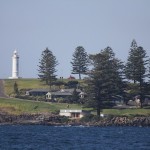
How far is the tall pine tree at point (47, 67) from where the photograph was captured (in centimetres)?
13538

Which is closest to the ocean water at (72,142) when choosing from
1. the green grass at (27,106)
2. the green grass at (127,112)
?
the green grass at (127,112)

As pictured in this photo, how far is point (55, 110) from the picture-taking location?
369ft

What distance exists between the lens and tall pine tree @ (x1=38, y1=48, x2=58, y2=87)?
135375 mm

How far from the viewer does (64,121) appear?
4208 inches

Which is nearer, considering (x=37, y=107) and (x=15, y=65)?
(x=37, y=107)

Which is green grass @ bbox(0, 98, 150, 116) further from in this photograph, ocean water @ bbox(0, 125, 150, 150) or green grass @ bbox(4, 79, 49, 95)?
ocean water @ bbox(0, 125, 150, 150)

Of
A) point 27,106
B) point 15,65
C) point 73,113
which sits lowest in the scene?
point 73,113

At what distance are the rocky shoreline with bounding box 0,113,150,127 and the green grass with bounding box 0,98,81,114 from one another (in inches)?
134

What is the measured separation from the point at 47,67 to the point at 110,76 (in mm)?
22073

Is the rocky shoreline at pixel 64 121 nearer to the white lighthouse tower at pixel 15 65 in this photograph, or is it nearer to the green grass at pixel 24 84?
the green grass at pixel 24 84

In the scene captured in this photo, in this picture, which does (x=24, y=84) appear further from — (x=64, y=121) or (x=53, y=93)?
(x=64, y=121)

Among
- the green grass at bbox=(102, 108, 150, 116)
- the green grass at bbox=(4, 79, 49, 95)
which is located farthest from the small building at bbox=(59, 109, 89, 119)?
the green grass at bbox=(4, 79, 49, 95)

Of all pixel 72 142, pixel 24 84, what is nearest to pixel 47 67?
pixel 24 84

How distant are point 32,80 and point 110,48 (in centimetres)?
2412
